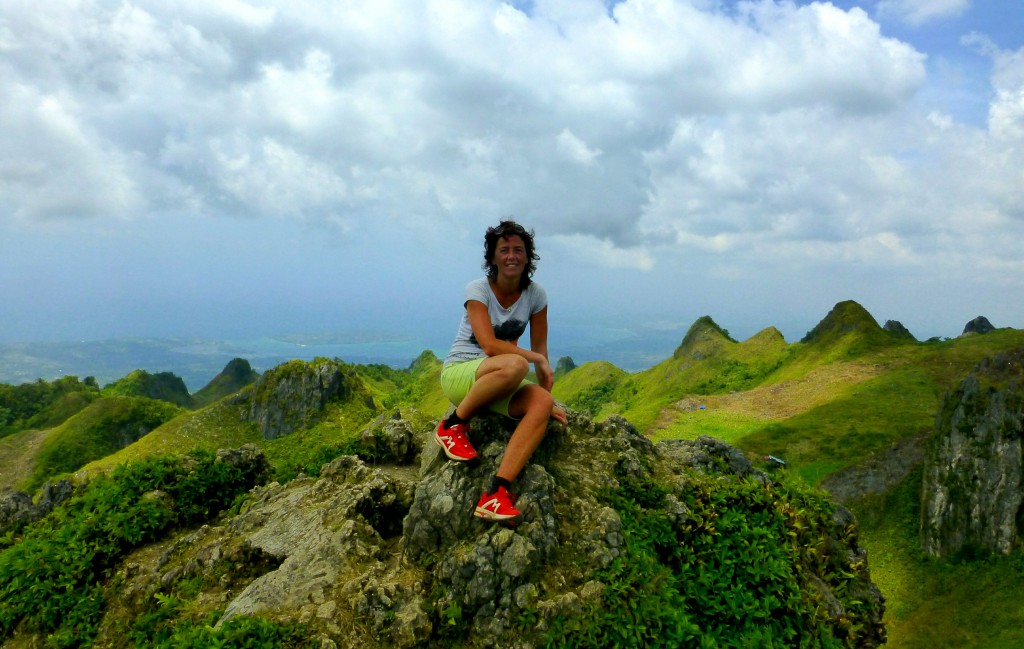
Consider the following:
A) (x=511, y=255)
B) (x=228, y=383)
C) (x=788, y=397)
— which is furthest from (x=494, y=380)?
(x=228, y=383)

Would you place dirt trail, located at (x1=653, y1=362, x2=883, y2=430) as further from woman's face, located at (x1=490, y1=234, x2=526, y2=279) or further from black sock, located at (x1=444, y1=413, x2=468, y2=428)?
woman's face, located at (x1=490, y1=234, x2=526, y2=279)

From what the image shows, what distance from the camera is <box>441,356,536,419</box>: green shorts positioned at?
7.41 m

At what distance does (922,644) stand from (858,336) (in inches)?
2048

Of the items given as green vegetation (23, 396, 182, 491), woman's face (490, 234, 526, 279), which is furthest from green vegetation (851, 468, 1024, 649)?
green vegetation (23, 396, 182, 491)

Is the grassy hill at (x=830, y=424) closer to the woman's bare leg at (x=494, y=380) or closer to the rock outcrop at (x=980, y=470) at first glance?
the rock outcrop at (x=980, y=470)

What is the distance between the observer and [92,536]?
7633 mm

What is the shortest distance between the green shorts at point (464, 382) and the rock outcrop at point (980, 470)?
42.9 meters

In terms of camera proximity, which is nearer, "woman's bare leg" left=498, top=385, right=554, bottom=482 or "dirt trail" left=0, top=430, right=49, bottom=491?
"woman's bare leg" left=498, top=385, right=554, bottom=482

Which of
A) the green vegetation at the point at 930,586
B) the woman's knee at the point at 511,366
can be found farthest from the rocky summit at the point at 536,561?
the green vegetation at the point at 930,586

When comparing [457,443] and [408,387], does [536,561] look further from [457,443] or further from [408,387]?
[408,387]

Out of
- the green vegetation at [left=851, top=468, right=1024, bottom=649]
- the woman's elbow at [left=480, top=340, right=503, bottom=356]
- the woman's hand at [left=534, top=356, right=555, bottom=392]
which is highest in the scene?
the woman's elbow at [left=480, top=340, right=503, bottom=356]

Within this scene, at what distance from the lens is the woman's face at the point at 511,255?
7496 millimetres

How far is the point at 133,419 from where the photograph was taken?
78062 millimetres

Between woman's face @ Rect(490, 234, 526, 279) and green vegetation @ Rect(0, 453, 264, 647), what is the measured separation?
6048 millimetres
